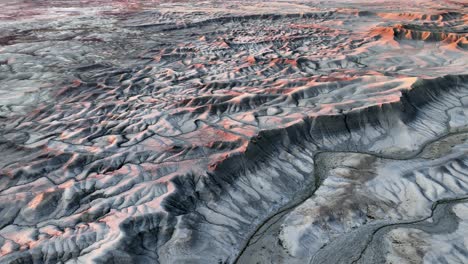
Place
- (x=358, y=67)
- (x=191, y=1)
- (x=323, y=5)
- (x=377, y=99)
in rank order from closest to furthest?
(x=377, y=99) → (x=358, y=67) → (x=323, y=5) → (x=191, y=1)

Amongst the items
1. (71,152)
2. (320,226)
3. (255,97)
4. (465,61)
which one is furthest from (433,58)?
(71,152)

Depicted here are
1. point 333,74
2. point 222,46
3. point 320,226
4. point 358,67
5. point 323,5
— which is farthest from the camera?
point 323,5

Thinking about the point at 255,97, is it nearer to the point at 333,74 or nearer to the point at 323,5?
the point at 333,74

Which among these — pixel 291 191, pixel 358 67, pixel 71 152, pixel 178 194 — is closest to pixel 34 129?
pixel 71 152

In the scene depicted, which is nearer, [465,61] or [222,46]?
[465,61]

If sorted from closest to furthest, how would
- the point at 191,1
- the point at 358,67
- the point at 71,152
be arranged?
the point at 71,152 → the point at 358,67 → the point at 191,1

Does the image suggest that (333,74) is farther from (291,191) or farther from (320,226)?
(320,226)

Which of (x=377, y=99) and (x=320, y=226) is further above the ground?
(x=377, y=99)
